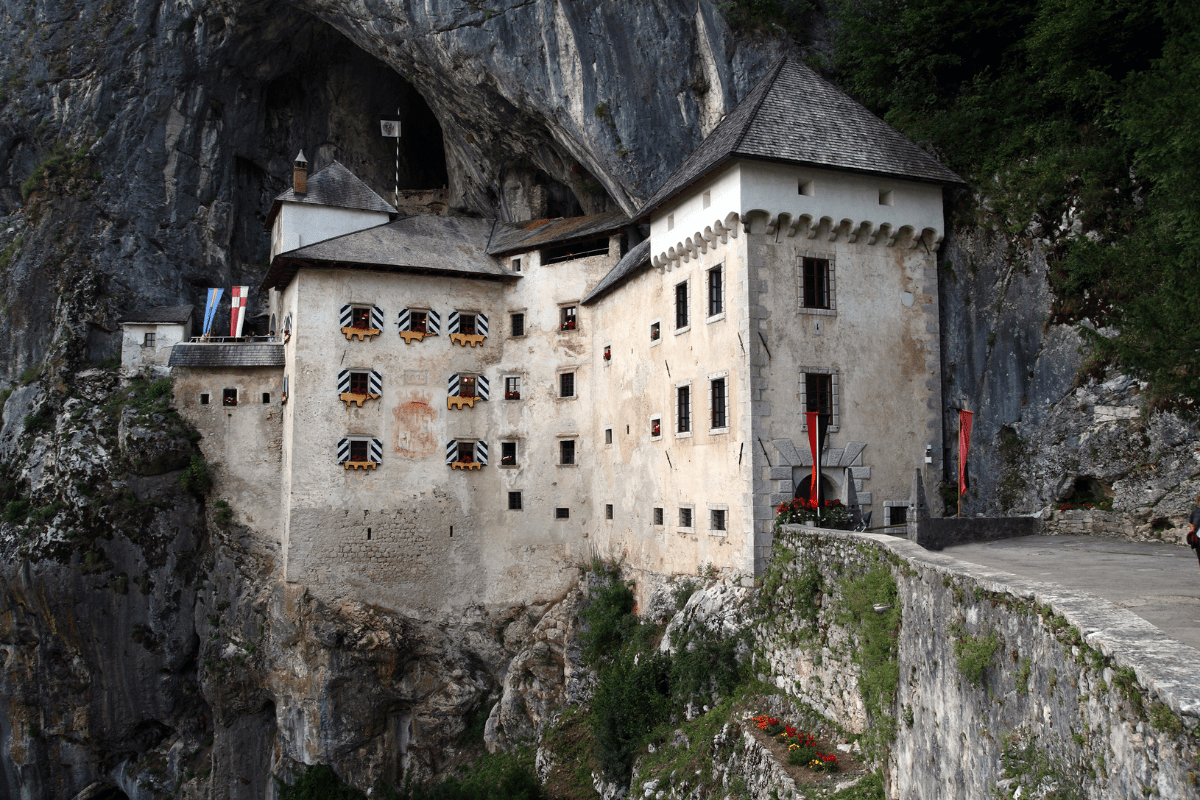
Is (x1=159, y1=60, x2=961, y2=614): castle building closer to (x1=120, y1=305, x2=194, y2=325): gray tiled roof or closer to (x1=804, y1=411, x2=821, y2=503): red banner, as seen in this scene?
(x1=804, y1=411, x2=821, y2=503): red banner

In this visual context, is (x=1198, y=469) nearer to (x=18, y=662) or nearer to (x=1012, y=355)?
(x=1012, y=355)

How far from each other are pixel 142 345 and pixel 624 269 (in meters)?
19.7

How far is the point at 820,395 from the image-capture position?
811 inches

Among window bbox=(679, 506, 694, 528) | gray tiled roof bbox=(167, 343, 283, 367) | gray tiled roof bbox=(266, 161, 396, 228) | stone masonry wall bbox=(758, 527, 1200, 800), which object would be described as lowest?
stone masonry wall bbox=(758, 527, 1200, 800)

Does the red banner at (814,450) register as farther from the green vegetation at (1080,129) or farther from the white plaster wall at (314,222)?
the white plaster wall at (314,222)

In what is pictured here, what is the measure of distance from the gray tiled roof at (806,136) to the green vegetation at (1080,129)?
1.50 m

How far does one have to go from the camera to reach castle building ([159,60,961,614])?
20516mm

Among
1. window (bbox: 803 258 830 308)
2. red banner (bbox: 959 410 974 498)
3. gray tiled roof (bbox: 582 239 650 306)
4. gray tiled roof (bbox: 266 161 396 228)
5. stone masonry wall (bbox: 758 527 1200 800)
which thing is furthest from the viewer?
gray tiled roof (bbox: 266 161 396 228)

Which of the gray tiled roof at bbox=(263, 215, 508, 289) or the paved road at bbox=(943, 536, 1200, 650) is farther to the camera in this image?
the gray tiled roof at bbox=(263, 215, 508, 289)

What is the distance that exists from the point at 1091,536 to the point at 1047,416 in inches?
117

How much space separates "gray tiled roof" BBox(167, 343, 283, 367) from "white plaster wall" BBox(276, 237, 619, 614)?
2003 millimetres

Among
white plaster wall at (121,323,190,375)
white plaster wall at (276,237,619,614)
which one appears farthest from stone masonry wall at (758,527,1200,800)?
white plaster wall at (121,323,190,375)

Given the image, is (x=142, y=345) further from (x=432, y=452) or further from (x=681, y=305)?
(x=681, y=305)

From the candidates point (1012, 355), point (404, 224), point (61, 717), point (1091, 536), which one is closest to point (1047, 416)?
point (1012, 355)
